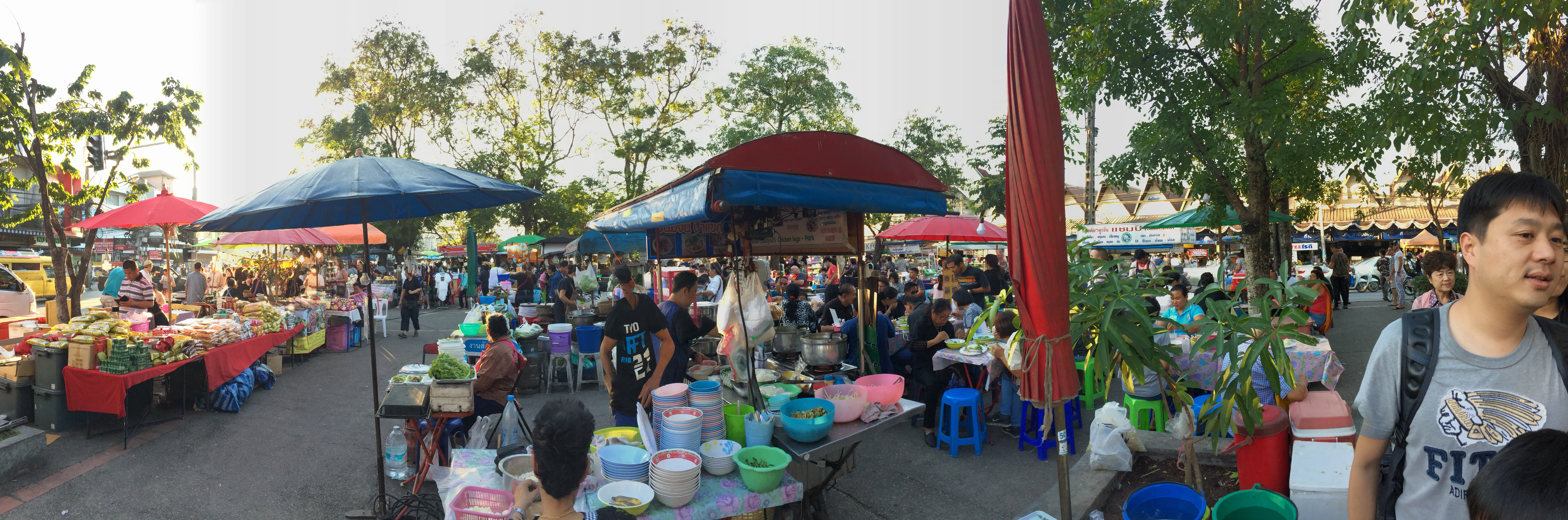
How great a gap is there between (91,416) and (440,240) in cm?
5129

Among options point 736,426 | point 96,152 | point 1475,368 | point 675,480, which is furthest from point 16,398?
point 1475,368

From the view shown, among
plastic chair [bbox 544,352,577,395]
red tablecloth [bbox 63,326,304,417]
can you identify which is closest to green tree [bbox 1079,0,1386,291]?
plastic chair [bbox 544,352,577,395]

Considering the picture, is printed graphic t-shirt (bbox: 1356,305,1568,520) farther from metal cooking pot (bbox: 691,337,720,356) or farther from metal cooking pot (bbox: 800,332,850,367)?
metal cooking pot (bbox: 691,337,720,356)

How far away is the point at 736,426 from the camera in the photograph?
417cm

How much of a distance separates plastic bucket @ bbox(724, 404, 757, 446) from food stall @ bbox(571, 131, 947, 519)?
0.01 m

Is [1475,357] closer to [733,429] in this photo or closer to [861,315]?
[733,429]

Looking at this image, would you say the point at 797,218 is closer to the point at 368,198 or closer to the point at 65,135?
the point at 368,198

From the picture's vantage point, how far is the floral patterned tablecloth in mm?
5586

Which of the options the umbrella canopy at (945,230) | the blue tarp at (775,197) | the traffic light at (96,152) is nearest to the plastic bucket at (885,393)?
the blue tarp at (775,197)

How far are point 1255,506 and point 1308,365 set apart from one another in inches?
134

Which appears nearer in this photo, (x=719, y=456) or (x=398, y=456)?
(x=719, y=456)

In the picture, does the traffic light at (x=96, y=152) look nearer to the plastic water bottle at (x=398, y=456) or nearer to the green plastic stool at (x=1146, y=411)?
the plastic water bottle at (x=398, y=456)

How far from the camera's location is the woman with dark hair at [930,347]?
6.77 meters

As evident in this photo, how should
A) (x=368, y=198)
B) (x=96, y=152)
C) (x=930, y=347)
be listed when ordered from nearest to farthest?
1. (x=368, y=198)
2. (x=930, y=347)
3. (x=96, y=152)
